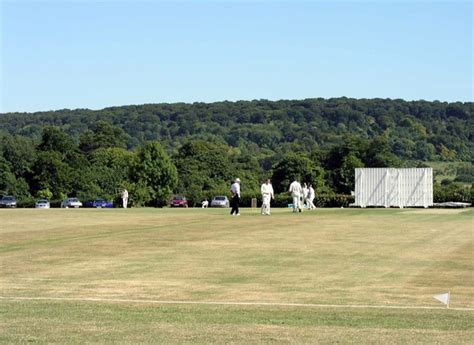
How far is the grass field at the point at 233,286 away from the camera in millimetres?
13414

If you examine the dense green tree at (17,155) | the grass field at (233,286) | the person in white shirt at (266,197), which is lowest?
the grass field at (233,286)

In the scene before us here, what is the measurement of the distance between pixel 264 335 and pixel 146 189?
352 ft

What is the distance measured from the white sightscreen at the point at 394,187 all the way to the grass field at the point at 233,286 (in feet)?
140

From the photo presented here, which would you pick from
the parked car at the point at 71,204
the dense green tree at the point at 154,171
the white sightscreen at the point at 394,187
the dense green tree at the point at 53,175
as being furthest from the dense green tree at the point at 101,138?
the white sightscreen at the point at 394,187

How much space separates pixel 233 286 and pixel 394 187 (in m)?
57.6

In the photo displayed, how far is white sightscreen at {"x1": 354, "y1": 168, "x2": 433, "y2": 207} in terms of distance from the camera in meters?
74.0

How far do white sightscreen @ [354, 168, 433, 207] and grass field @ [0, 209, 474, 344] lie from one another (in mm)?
42621

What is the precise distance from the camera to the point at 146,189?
119688 mm

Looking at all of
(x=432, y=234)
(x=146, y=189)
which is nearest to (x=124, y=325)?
(x=432, y=234)

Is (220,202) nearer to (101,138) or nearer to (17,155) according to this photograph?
(17,155)

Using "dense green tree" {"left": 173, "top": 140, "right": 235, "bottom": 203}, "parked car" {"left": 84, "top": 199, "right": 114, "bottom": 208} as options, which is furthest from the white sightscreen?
"dense green tree" {"left": 173, "top": 140, "right": 235, "bottom": 203}

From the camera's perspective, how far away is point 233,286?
713 inches

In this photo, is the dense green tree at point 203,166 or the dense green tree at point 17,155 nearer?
the dense green tree at point 17,155

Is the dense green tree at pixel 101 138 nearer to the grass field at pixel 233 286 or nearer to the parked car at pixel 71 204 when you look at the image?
the parked car at pixel 71 204
